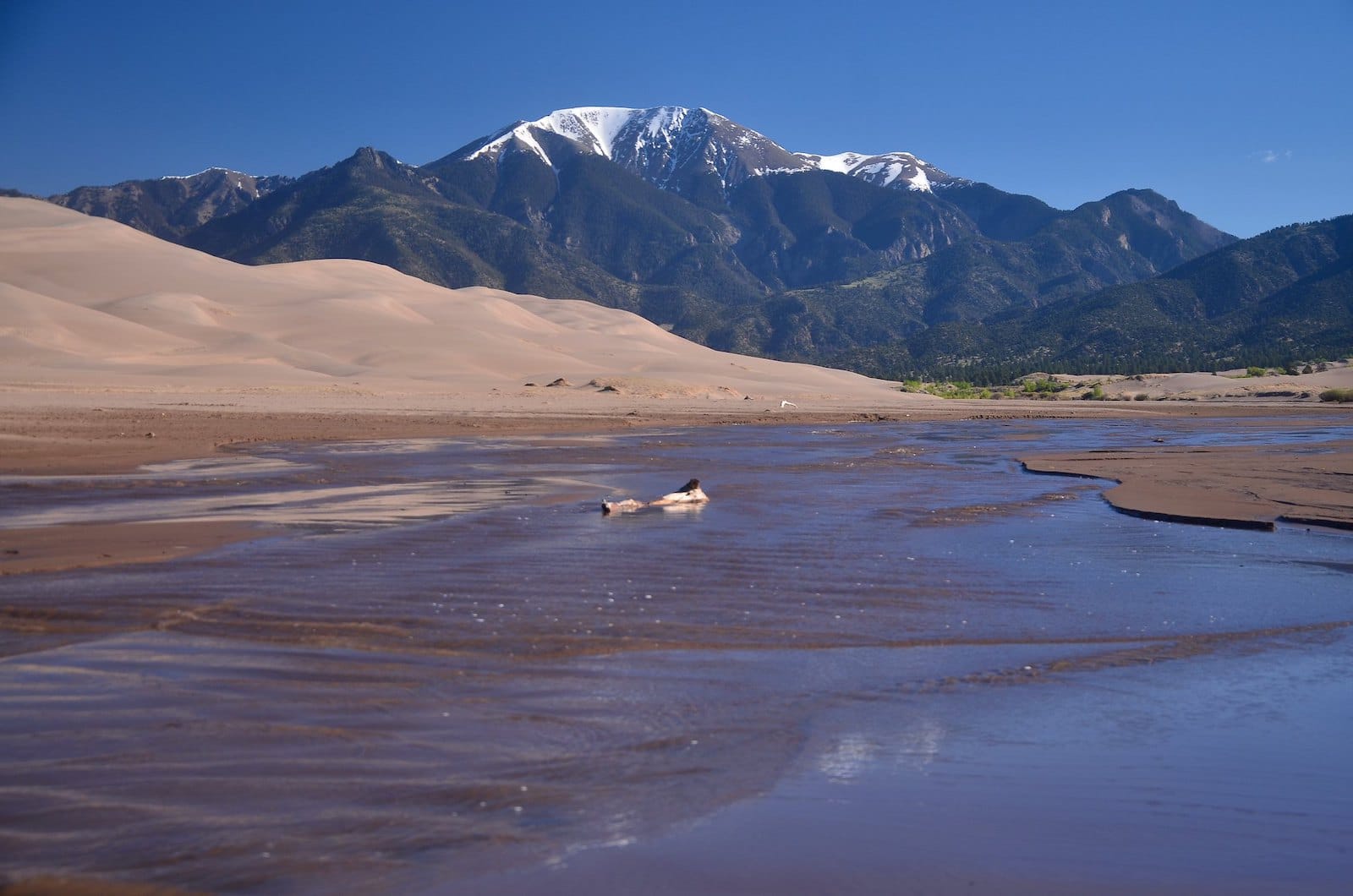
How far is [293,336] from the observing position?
190 feet

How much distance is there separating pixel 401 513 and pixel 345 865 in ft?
31.9

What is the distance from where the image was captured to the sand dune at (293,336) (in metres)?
44.4

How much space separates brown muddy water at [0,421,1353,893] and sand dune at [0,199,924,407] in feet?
102

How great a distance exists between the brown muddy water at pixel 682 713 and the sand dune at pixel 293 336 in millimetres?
31137

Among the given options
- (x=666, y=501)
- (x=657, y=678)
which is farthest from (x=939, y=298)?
(x=657, y=678)

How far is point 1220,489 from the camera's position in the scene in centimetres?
1673

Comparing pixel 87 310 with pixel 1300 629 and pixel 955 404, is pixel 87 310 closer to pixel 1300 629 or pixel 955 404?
pixel 955 404

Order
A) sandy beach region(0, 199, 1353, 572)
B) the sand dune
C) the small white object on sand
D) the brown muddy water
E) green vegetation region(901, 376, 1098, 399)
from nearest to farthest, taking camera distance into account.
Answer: the brown muddy water, the small white object on sand, sandy beach region(0, 199, 1353, 572), the sand dune, green vegetation region(901, 376, 1098, 399)

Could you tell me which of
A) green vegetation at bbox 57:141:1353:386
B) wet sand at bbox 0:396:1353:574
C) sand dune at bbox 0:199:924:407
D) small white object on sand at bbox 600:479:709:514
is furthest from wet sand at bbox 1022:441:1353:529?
green vegetation at bbox 57:141:1353:386

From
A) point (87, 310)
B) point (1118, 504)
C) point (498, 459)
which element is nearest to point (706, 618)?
point (1118, 504)

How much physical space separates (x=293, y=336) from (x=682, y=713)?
56.3 m

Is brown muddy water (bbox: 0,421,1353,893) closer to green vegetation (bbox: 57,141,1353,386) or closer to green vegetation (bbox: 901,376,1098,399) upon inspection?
green vegetation (bbox: 901,376,1098,399)

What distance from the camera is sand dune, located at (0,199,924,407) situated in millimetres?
44375

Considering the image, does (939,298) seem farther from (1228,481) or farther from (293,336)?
(1228,481)
